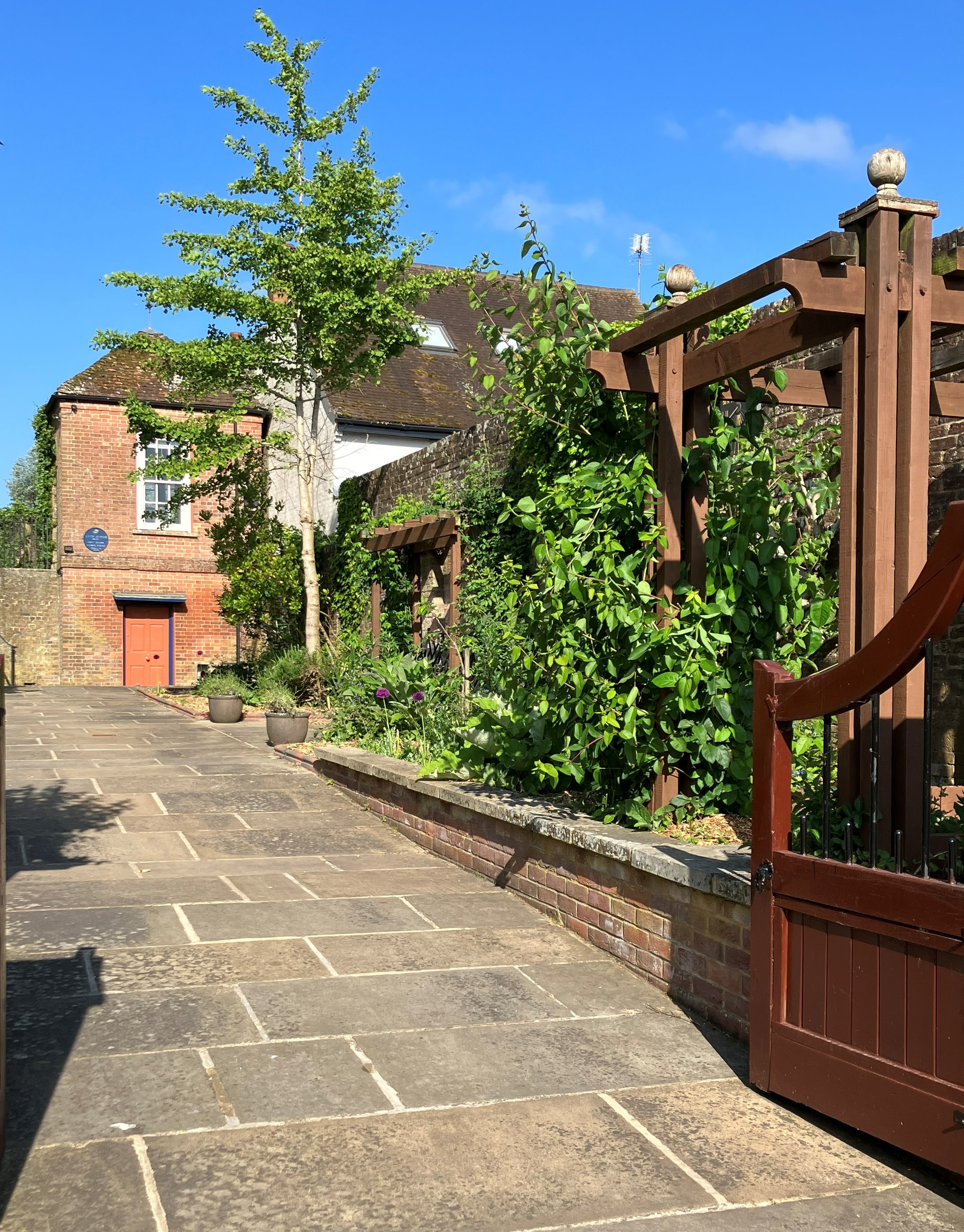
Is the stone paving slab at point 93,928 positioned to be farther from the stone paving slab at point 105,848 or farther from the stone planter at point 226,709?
the stone planter at point 226,709

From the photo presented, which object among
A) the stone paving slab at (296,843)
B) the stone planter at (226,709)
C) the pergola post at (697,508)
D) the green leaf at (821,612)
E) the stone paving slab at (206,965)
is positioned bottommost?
the stone paving slab at (296,843)

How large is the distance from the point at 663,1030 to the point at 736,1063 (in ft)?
1.19

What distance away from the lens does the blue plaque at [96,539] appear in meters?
24.8

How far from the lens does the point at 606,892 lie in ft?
16.4

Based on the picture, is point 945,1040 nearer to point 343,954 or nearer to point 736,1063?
point 736,1063

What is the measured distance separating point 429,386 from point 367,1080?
19.1m

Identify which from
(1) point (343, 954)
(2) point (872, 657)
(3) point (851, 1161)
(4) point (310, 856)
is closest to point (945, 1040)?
(3) point (851, 1161)

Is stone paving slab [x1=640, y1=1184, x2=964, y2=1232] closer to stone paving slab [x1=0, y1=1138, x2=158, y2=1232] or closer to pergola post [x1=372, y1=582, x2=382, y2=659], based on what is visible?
stone paving slab [x1=0, y1=1138, x2=158, y2=1232]

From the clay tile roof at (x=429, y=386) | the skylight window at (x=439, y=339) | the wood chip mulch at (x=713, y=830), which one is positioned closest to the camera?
the wood chip mulch at (x=713, y=830)

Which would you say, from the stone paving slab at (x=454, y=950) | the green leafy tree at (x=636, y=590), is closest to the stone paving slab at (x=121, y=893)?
the stone paving slab at (x=454, y=950)

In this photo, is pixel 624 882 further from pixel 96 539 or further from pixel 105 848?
pixel 96 539

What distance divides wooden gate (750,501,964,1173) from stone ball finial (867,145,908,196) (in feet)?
4.93

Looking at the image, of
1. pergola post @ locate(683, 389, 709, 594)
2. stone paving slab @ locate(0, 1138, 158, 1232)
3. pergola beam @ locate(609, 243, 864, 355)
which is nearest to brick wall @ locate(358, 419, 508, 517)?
pergola post @ locate(683, 389, 709, 594)

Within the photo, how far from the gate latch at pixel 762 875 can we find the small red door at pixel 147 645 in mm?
23336
